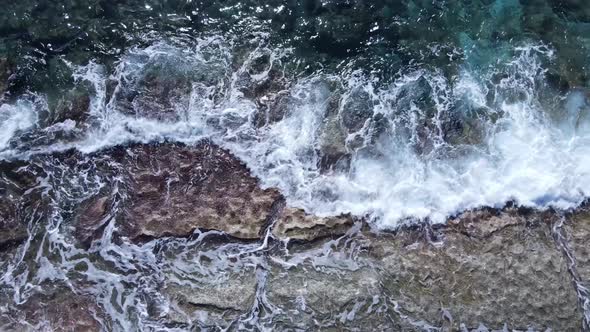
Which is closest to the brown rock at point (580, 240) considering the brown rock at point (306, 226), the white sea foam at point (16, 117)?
the brown rock at point (306, 226)

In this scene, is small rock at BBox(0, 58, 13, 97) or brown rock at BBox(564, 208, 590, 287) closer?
brown rock at BBox(564, 208, 590, 287)

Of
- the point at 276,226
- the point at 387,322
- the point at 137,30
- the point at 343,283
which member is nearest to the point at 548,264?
the point at 387,322

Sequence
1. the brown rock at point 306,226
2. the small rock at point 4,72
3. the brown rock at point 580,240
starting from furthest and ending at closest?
the small rock at point 4,72
the brown rock at point 306,226
the brown rock at point 580,240

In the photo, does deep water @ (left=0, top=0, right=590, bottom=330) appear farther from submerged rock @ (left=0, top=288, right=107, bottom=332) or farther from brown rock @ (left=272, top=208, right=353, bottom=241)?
submerged rock @ (left=0, top=288, right=107, bottom=332)

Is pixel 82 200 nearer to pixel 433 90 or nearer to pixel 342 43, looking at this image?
pixel 342 43

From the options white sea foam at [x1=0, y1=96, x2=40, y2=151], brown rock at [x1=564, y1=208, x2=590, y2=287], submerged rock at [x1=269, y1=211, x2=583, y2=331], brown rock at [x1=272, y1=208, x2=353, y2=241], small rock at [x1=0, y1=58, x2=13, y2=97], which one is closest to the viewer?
submerged rock at [x1=269, y1=211, x2=583, y2=331]

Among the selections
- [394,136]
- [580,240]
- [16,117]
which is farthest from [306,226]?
[16,117]

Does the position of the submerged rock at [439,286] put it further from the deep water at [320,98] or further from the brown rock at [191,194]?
the brown rock at [191,194]

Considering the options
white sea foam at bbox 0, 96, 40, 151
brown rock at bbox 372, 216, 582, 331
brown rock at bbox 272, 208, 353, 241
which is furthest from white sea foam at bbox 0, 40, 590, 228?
brown rock at bbox 372, 216, 582, 331
